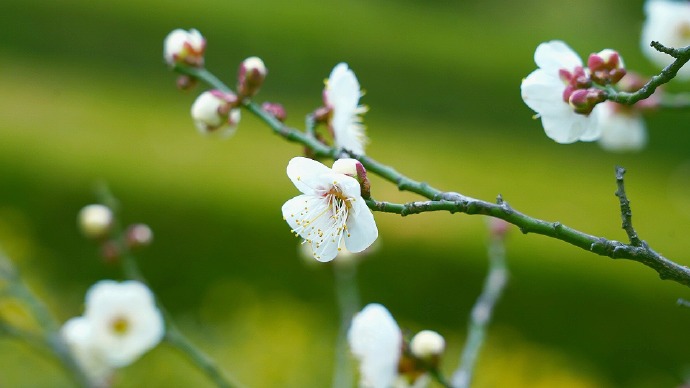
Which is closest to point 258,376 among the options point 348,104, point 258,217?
point 258,217

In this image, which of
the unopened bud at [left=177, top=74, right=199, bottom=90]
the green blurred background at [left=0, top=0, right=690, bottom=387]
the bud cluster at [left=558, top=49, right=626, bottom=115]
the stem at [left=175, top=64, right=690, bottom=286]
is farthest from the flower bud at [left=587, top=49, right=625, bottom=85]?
the green blurred background at [left=0, top=0, right=690, bottom=387]

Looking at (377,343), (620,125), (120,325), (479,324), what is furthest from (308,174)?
(120,325)

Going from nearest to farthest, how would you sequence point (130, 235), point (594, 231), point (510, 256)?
point (130, 235), point (510, 256), point (594, 231)

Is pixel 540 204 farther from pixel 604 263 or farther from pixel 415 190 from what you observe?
pixel 415 190

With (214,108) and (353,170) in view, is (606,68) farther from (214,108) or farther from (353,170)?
(214,108)

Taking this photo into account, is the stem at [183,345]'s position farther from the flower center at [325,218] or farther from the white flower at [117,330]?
the flower center at [325,218]

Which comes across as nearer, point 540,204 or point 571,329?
point 571,329
